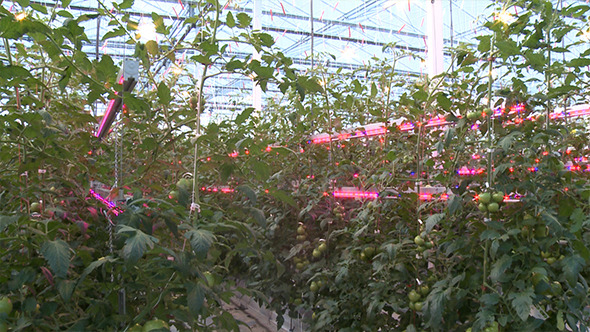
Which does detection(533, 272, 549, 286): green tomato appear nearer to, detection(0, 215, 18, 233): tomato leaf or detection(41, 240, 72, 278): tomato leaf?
detection(41, 240, 72, 278): tomato leaf

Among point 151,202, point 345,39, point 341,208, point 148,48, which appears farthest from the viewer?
point 345,39

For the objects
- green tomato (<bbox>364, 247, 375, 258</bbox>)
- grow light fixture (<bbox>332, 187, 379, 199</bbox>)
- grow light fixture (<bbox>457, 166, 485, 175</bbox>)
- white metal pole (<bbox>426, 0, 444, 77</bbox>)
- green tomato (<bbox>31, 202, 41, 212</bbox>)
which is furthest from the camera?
white metal pole (<bbox>426, 0, 444, 77</bbox>)

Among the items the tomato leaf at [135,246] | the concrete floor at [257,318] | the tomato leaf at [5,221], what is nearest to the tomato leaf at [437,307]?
the tomato leaf at [135,246]

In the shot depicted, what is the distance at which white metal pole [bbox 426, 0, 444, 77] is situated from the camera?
10.5 ft

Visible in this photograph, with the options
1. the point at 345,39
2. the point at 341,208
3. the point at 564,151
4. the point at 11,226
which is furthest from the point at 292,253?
the point at 345,39

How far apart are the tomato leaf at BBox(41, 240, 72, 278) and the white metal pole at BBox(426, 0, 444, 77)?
9.53 ft

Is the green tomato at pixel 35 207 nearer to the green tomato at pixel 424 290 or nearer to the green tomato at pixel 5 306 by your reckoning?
the green tomato at pixel 5 306

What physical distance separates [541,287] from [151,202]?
111cm

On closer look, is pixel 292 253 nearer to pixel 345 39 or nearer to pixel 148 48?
pixel 148 48

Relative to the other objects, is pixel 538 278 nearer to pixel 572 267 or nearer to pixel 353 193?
pixel 572 267

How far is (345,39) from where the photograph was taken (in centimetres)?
946

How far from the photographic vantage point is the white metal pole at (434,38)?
10.5ft

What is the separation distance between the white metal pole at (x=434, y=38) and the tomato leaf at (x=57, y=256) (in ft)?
9.53

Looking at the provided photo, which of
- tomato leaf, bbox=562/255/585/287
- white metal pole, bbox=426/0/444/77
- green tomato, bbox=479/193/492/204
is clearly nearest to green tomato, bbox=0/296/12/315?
green tomato, bbox=479/193/492/204
